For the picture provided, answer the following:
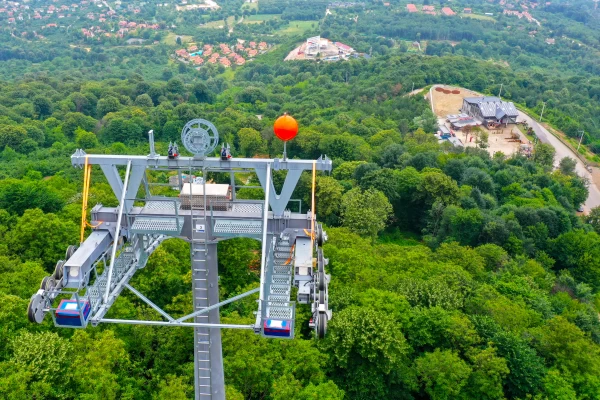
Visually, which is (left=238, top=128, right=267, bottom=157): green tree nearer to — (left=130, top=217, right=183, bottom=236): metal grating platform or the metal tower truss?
the metal tower truss

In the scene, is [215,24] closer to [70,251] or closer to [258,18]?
[258,18]

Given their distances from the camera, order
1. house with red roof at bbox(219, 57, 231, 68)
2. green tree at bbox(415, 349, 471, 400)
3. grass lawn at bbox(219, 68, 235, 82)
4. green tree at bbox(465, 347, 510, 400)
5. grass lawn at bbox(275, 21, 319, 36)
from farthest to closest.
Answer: grass lawn at bbox(275, 21, 319, 36), house with red roof at bbox(219, 57, 231, 68), grass lawn at bbox(219, 68, 235, 82), green tree at bbox(465, 347, 510, 400), green tree at bbox(415, 349, 471, 400)

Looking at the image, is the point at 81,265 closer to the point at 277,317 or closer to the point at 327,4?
the point at 277,317

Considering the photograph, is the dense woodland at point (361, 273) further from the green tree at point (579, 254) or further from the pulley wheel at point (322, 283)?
the pulley wheel at point (322, 283)

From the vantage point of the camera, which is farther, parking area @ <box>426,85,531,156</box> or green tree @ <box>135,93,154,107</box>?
green tree @ <box>135,93,154,107</box>

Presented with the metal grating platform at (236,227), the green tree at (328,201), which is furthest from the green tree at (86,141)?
the metal grating platform at (236,227)

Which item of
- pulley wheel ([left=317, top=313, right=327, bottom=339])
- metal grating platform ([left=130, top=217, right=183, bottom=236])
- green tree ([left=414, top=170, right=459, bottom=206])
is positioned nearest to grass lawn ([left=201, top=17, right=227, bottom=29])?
green tree ([left=414, top=170, right=459, bottom=206])

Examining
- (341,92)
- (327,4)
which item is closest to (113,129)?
(341,92)
